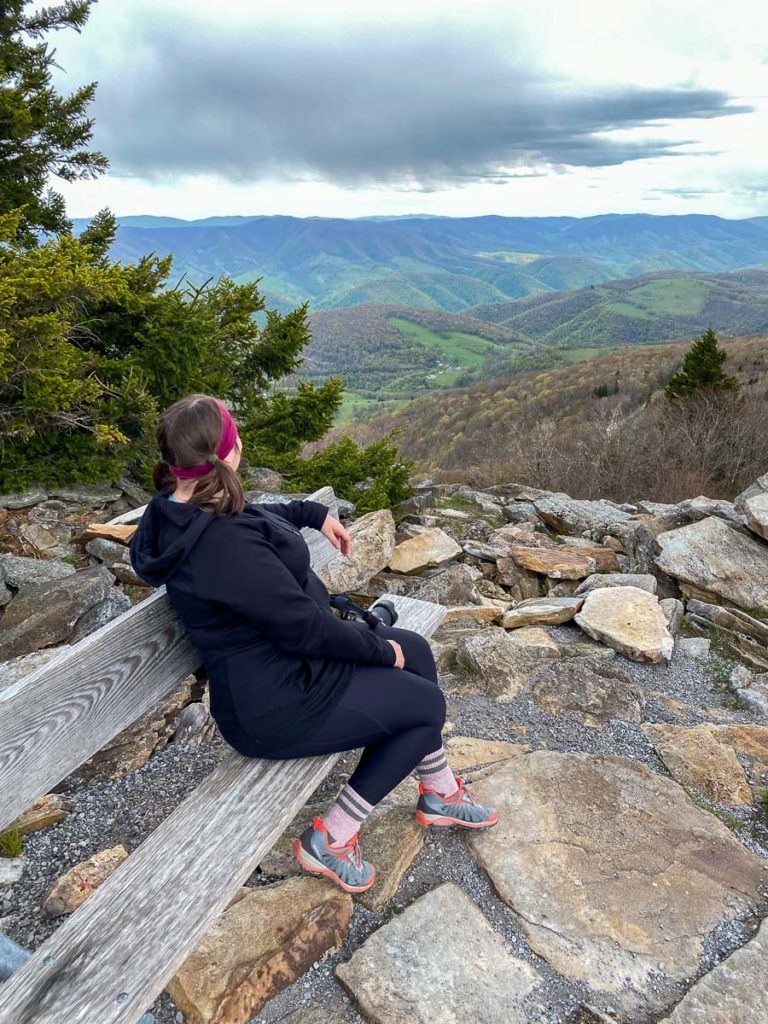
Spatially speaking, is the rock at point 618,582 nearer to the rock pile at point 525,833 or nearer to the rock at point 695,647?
the rock pile at point 525,833

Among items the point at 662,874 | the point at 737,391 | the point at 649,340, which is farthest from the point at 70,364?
the point at 649,340

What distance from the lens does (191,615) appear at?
7.16ft

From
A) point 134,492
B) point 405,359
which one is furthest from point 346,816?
point 405,359

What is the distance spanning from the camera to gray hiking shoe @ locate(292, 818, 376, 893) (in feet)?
7.55

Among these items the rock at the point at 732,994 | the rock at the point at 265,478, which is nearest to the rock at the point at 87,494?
Answer: the rock at the point at 265,478

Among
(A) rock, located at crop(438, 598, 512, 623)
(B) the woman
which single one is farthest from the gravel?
(A) rock, located at crop(438, 598, 512, 623)

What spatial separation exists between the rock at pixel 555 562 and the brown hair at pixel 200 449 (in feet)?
14.4

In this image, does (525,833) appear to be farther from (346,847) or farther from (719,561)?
(719,561)

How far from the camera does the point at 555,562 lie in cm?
605

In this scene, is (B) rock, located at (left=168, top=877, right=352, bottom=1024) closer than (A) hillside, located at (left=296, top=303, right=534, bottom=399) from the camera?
Yes

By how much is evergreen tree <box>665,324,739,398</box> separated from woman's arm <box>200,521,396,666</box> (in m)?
22.4

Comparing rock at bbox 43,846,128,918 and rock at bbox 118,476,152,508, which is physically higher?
rock at bbox 118,476,152,508

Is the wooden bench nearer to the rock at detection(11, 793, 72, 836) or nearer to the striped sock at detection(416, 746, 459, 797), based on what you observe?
the striped sock at detection(416, 746, 459, 797)

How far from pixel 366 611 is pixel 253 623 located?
2.36ft
